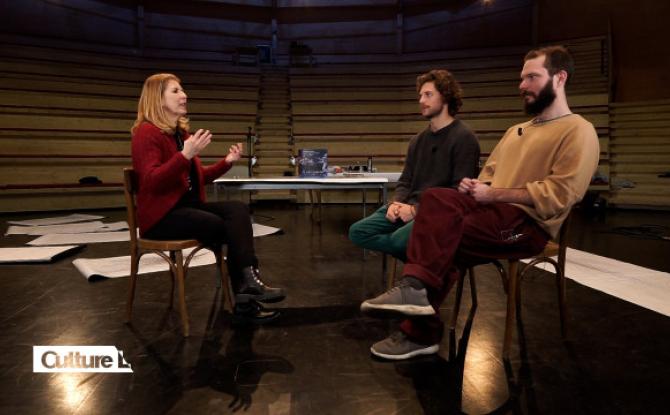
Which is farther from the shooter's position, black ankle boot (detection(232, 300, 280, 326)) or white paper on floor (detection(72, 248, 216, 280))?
white paper on floor (detection(72, 248, 216, 280))

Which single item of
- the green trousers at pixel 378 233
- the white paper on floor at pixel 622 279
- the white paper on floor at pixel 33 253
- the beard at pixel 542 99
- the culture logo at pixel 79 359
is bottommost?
the white paper on floor at pixel 622 279

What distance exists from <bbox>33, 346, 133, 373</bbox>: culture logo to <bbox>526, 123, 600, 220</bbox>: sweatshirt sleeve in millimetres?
1653

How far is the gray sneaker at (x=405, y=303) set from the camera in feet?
4.96

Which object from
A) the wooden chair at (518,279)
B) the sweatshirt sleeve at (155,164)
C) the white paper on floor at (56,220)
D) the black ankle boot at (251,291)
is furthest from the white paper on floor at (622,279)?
the white paper on floor at (56,220)

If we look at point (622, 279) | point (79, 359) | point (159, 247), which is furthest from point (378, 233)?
point (622, 279)

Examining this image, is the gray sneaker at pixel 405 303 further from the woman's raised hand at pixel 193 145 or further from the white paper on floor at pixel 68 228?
the white paper on floor at pixel 68 228

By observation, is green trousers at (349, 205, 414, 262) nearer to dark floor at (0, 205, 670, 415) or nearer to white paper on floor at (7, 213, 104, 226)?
dark floor at (0, 205, 670, 415)

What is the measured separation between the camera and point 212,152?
812cm

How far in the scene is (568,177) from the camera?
1.58 m

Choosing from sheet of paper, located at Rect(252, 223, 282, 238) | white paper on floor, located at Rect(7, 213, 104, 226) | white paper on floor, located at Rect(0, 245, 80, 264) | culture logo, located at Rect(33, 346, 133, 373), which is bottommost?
sheet of paper, located at Rect(252, 223, 282, 238)

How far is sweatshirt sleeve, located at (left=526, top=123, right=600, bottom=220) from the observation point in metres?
1.58

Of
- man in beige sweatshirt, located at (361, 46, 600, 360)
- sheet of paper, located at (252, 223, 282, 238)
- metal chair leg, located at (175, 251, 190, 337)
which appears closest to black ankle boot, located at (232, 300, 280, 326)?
metal chair leg, located at (175, 251, 190, 337)

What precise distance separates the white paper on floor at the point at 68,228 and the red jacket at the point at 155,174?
3470 mm

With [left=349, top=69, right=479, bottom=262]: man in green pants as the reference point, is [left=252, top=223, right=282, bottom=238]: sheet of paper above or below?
below
